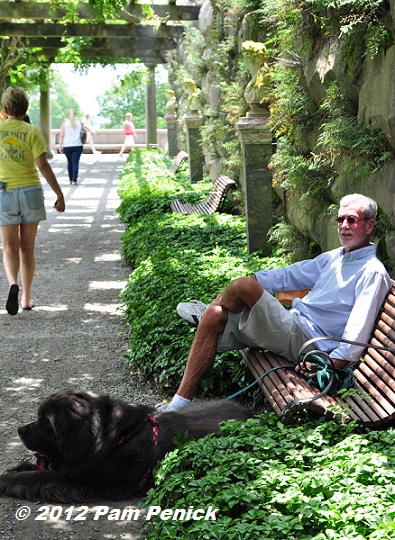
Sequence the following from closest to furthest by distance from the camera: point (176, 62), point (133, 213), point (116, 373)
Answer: point (116, 373) < point (133, 213) < point (176, 62)

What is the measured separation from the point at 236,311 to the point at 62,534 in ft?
5.40

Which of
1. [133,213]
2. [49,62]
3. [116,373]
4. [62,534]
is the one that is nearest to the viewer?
[62,534]

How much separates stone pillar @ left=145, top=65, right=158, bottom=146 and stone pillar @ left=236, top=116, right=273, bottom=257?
1940 cm

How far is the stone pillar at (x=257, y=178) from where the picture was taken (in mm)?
8219

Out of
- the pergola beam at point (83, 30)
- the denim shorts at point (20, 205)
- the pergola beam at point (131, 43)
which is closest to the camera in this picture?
the denim shorts at point (20, 205)

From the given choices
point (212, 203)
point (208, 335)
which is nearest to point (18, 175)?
point (208, 335)

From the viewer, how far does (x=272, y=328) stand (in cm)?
465

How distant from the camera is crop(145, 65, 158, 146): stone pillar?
90.5 feet

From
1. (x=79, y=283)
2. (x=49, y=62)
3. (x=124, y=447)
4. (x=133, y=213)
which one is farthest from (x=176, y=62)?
(x=124, y=447)

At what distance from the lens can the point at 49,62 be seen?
26.6 m

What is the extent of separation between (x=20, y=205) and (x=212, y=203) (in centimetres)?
439

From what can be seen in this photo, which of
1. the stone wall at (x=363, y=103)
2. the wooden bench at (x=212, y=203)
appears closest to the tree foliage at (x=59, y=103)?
the wooden bench at (x=212, y=203)

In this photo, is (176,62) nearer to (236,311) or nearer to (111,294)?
(111,294)

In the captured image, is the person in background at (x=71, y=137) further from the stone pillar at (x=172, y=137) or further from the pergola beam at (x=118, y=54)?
the pergola beam at (x=118, y=54)
